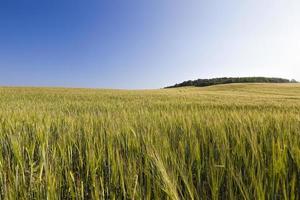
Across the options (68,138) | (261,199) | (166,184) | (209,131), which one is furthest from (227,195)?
(68,138)

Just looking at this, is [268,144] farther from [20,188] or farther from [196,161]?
[20,188]

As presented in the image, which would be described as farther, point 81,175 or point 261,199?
point 81,175

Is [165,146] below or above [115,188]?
above

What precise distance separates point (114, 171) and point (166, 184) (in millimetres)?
523

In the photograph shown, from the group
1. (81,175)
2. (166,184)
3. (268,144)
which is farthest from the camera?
(268,144)

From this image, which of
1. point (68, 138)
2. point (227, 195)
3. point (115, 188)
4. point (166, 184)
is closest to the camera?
point (166, 184)

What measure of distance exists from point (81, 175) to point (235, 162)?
88 centimetres

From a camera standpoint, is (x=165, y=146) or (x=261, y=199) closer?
(x=261, y=199)

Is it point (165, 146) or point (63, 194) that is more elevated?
point (165, 146)

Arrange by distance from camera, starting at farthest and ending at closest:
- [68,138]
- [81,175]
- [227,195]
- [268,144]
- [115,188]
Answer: [68,138] → [268,144] → [81,175] → [115,188] → [227,195]

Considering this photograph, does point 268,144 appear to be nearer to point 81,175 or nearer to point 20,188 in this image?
point 81,175

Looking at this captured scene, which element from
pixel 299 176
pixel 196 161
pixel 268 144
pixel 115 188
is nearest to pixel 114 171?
pixel 115 188

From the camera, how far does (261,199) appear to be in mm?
939

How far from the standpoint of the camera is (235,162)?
1.53 metres
